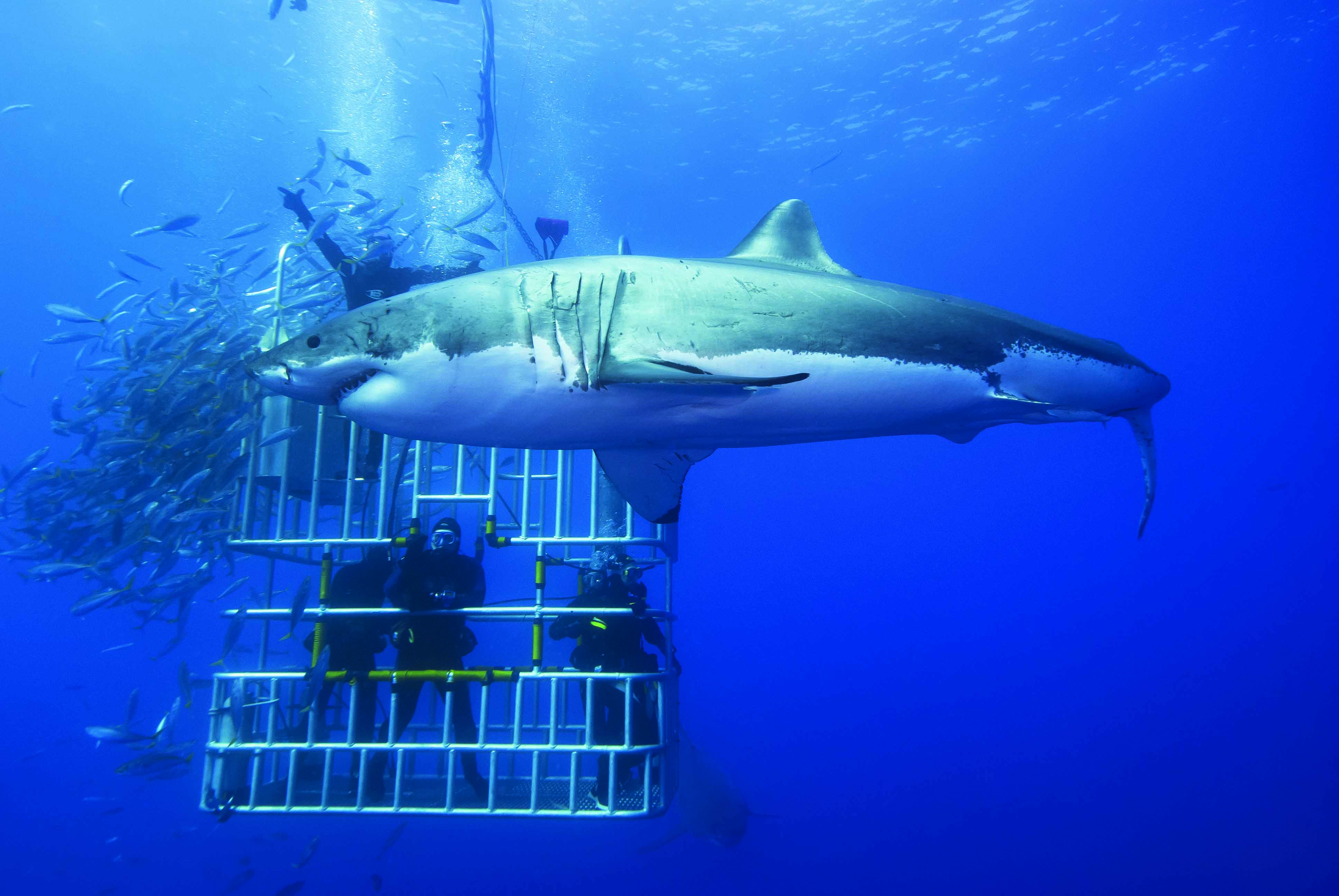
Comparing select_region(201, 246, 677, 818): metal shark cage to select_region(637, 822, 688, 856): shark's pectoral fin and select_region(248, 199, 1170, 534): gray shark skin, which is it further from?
select_region(637, 822, 688, 856): shark's pectoral fin

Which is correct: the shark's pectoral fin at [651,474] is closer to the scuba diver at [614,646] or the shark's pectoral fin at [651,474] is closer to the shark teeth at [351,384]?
the shark teeth at [351,384]

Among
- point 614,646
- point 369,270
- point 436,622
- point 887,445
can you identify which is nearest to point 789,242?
point 614,646

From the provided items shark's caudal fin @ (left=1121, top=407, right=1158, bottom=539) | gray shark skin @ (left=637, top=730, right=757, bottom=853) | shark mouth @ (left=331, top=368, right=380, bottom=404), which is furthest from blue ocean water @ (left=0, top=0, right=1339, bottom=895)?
shark's caudal fin @ (left=1121, top=407, right=1158, bottom=539)

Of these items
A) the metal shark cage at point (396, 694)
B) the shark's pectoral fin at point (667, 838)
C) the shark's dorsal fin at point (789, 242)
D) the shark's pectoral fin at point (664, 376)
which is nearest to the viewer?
the shark's pectoral fin at point (664, 376)

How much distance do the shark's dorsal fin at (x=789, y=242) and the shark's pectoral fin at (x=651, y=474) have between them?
1.16m

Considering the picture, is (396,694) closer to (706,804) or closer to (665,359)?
(665,359)

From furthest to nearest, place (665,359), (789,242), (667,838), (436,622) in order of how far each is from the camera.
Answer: (667,838) → (436,622) → (789,242) → (665,359)

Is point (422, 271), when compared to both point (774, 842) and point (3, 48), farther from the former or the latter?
point (3, 48)

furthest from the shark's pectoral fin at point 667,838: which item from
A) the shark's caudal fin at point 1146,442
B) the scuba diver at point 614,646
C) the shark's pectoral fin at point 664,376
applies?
the shark's pectoral fin at point 664,376

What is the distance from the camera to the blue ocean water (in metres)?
22.0

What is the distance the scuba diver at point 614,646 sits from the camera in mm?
5863

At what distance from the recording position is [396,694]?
5.12 metres

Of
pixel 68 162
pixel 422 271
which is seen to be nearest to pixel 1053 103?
pixel 422 271

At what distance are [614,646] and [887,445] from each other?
7093cm
